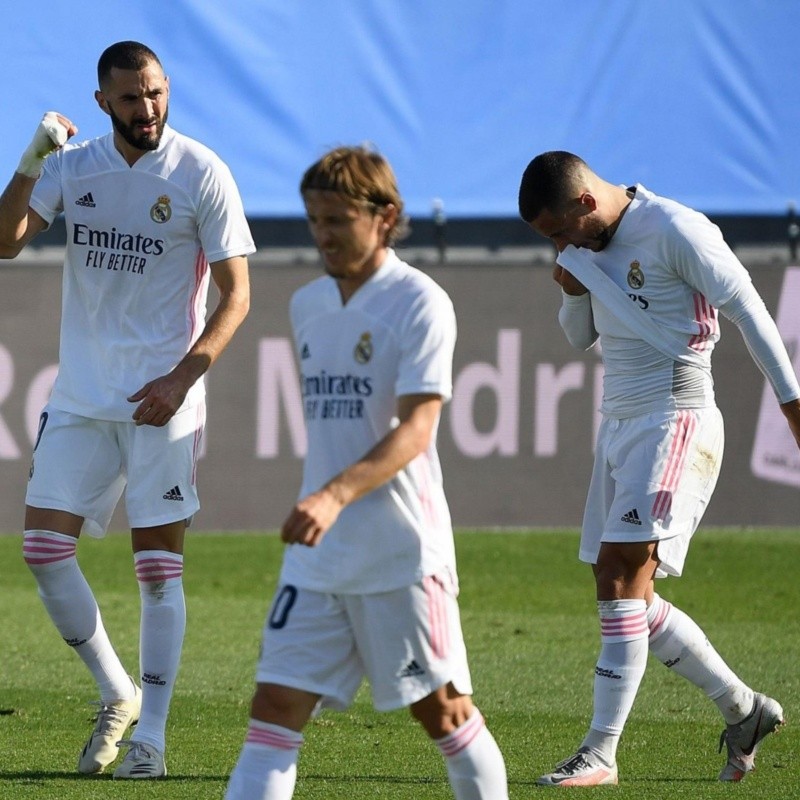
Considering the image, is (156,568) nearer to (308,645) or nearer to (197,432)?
(197,432)

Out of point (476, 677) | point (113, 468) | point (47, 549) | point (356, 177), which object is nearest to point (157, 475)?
point (113, 468)

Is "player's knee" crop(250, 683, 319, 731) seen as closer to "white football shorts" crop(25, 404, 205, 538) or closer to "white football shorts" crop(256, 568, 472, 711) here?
"white football shorts" crop(256, 568, 472, 711)

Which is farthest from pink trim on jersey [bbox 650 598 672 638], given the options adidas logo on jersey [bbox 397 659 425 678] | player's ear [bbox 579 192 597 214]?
adidas logo on jersey [bbox 397 659 425 678]

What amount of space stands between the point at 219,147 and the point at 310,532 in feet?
32.2

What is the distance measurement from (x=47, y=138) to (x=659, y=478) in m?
2.12

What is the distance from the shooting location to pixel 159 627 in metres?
4.79

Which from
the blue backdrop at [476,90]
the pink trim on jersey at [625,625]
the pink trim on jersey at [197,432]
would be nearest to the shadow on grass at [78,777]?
the pink trim on jersey at [197,432]

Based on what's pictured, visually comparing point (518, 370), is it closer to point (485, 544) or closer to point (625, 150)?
point (485, 544)

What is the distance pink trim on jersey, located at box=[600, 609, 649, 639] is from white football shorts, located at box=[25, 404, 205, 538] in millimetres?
1353

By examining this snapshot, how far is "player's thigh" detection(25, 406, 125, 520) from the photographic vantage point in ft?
15.5

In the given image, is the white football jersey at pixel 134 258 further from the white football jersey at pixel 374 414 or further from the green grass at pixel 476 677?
the white football jersey at pixel 374 414

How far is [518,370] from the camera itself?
1093 centimetres

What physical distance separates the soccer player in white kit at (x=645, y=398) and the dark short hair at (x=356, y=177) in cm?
133

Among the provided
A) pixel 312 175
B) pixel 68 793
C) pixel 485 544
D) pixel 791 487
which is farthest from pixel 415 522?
pixel 791 487
